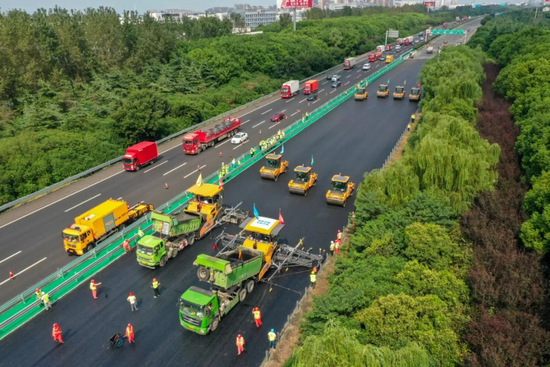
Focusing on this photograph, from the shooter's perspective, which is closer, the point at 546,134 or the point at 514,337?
the point at 514,337

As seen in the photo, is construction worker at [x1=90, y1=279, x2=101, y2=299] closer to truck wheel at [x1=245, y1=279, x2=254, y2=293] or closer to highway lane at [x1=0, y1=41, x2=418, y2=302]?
highway lane at [x1=0, y1=41, x2=418, y2=302]

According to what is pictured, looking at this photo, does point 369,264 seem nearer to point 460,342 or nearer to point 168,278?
point 460,342

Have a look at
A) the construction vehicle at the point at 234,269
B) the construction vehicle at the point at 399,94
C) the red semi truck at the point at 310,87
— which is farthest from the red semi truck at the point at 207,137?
the construction vehicle at the point at 399,94

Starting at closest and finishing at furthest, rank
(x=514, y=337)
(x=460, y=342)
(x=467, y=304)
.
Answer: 1. (x=514, y=337)
2. (x=460, y=342)
3. (x=467, y=304)

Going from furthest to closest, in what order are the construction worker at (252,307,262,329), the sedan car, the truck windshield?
the sedan car
the truck windshield
the construction worker at (252,307,262,329)

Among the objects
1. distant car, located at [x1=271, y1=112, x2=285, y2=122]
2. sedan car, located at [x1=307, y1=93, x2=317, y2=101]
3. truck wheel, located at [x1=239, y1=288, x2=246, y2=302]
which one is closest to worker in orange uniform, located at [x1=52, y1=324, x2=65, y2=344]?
truck wheel, located at [x1=239, y1=288, x2=246, y2=302]

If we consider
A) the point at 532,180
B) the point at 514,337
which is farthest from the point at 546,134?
the point at 514,337

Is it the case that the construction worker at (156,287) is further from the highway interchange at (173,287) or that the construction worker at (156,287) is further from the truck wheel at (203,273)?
the truck wheel at (203,273)
